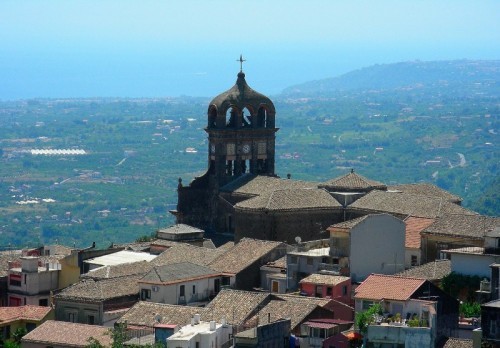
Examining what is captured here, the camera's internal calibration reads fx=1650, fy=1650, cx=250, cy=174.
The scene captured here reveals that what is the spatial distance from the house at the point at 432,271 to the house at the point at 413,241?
8.52ft

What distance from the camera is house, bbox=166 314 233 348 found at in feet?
136

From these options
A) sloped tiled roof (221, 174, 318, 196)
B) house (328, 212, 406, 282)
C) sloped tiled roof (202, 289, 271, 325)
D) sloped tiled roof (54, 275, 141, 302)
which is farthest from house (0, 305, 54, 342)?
sloped tiled roof (221, 174, 318, 196)

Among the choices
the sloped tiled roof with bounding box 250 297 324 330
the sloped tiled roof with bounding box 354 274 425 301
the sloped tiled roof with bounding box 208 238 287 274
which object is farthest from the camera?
the sloped tiled roof with bounding box 208 238 287 274

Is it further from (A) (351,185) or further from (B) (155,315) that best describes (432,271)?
(A) (351,185)

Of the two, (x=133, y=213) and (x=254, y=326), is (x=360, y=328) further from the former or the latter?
(x=133, y=213)

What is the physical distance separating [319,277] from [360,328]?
7669mm

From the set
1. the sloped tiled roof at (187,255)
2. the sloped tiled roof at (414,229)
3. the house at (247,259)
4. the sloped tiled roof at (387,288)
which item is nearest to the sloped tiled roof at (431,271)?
the sloped tiled roof at (387,288)

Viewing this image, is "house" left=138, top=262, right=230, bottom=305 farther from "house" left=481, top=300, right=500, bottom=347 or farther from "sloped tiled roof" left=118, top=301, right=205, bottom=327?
"house" left=481, top=300, right=500, bottom=347

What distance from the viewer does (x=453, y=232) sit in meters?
51.0

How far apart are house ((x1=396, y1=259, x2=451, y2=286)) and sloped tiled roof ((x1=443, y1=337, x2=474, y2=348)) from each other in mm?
6305

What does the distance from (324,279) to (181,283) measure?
171 inches

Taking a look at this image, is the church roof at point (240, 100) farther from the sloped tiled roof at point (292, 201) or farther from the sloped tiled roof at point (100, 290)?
the sloped tiled roof at point (100, 290)

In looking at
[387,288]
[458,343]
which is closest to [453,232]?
[387,288]

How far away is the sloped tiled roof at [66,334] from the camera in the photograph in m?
44.9
